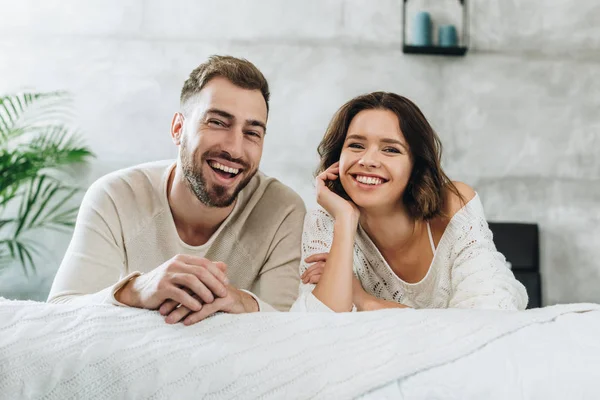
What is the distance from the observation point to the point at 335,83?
3.16 metres

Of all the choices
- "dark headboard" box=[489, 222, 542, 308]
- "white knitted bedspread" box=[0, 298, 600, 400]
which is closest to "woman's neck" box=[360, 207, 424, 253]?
"white knitted bedspread" box=[0, 298, 600, 400]

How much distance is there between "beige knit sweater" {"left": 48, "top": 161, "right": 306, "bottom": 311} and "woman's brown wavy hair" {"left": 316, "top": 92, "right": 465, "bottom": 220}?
0.74ft

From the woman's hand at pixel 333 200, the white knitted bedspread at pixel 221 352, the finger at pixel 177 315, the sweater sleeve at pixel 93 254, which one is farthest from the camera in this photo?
the woman's hand at pixel 333 200

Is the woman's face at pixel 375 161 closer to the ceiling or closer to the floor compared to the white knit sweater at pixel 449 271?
closer to the ceiling

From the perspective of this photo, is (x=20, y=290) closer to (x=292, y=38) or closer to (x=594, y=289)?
(x=292, y=38)

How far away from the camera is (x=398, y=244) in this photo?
1.78 meters

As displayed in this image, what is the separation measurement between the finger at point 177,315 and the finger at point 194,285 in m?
0.05

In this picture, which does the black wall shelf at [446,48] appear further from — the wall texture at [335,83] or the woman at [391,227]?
the woman at [391,227]

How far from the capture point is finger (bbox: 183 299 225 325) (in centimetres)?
90

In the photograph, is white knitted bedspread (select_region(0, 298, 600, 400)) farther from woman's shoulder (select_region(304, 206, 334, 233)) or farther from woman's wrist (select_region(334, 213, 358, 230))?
woman's shoulder (select_region(304, 206, 334, 233))

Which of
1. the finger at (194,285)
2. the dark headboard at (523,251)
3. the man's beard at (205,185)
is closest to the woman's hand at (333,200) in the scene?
the man's beard at (205,185)

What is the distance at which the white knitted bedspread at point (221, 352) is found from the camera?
76 cm

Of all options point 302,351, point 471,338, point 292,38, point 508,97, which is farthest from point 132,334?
point 508,97

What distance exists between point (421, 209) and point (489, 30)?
1.87 meters
